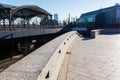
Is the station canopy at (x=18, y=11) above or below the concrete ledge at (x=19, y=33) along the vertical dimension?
above

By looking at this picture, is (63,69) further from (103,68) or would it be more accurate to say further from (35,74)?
(35,74)

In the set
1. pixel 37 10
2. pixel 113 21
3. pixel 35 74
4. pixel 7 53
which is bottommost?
pixel 7 53

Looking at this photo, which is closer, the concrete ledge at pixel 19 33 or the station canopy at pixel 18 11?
the concrete ledge at pixel 19 33

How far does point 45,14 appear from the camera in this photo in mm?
37531

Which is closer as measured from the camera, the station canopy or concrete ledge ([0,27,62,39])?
concrete ledge ([0,27,62,39])

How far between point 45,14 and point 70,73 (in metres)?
33.9

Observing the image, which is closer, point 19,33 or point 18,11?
point 19,33

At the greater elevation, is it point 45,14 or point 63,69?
point 45,14

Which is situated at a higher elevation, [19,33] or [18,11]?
[18,11]

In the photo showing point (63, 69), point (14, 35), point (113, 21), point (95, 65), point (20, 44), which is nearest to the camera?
point (63, 69)

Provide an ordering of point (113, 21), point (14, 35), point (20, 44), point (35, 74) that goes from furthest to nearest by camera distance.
Result: point (113, 21) → point (20, 44) → point (14, 35) → point (35, 74)

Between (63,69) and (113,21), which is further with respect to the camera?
(113,21)

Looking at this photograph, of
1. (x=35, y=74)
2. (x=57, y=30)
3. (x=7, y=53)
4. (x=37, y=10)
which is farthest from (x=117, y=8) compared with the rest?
(x=35, y=74)

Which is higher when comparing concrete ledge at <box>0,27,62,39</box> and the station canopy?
the station canopy
